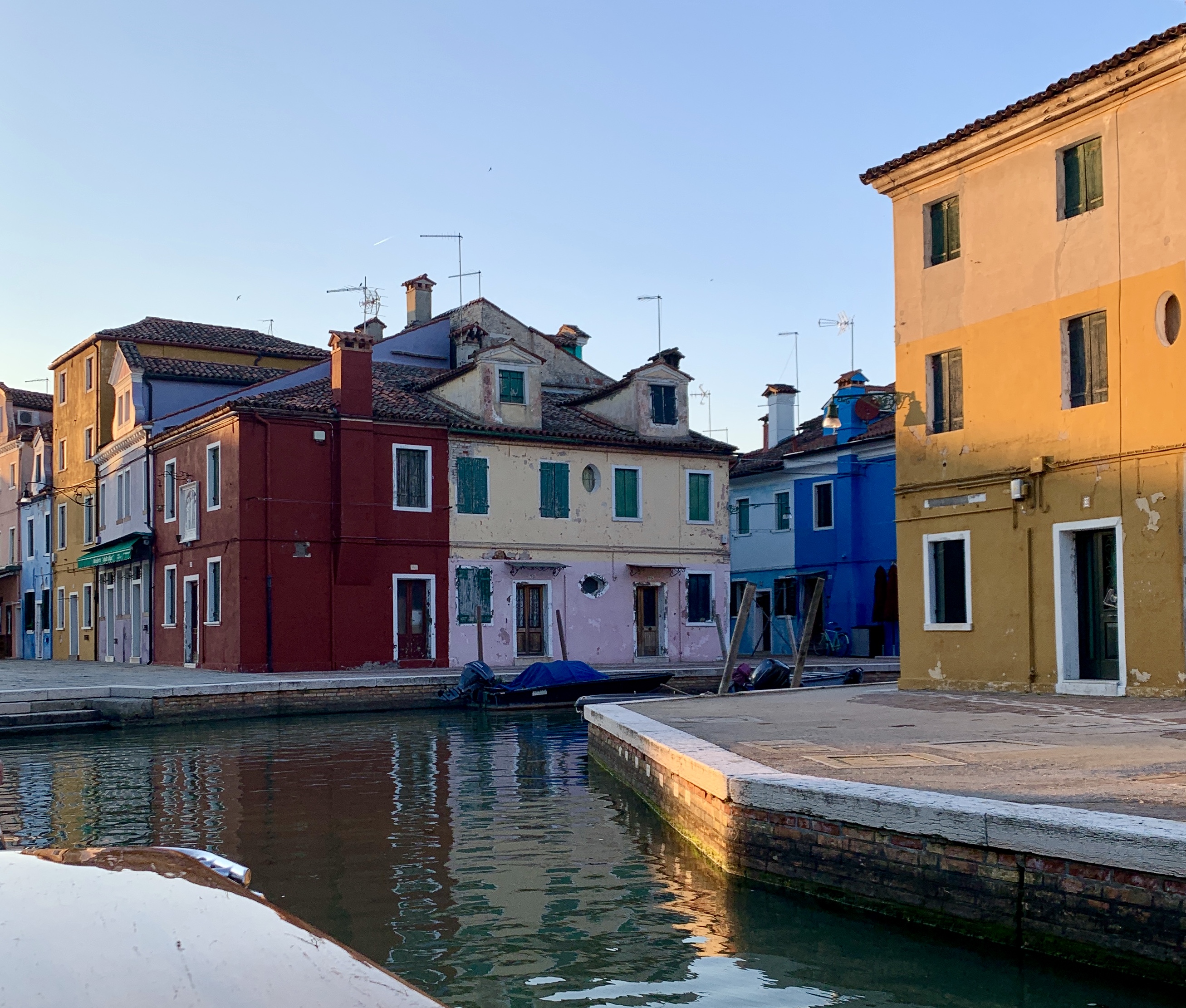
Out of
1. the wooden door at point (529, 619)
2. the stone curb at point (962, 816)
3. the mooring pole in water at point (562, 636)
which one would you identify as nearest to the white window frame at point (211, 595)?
the wooden door at point (529, 619)

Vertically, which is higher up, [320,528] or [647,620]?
[320,528]

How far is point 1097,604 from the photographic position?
15742 millimetres

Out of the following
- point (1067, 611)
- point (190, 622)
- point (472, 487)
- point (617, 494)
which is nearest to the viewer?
point (1067, 611)

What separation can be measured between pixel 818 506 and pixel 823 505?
126mm

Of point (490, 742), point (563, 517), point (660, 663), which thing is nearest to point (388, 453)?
point (563, 517)

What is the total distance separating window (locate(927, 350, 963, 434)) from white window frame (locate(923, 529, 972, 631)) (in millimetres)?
1442

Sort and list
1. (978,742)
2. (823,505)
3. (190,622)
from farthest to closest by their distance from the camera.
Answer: (823,505) < (190,622) < (978,742)

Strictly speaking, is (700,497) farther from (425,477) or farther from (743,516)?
(425,477)

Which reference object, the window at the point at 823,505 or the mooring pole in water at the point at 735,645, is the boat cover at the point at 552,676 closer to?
the mooring pole in water at the point at 735,645

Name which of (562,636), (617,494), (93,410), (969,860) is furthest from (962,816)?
(93,410)

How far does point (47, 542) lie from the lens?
4294 cm

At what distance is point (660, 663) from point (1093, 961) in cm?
2490

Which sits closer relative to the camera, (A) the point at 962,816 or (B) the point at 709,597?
(A) the point at 962,816

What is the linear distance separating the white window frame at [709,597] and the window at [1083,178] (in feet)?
59.9
